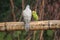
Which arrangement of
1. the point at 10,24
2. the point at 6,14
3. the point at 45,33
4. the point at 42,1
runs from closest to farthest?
the point at 10,24, the point at 42,1, the point at 45,33, the point at 6,14

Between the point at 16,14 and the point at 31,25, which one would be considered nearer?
the point at 31,25

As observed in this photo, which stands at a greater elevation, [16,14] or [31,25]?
[31,25]

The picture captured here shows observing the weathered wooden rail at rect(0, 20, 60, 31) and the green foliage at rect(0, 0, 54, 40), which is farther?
the green foliage at rect(0, 0, 54, 40)

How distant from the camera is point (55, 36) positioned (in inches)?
186

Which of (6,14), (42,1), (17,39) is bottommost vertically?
(17,39)

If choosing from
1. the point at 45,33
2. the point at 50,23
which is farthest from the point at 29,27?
the point at 45,33

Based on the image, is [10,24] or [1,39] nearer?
[10,24]

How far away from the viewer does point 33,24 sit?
9.92 feet

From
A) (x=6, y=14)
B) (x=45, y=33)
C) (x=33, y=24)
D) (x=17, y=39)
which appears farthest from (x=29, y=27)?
(x=6, y=14)

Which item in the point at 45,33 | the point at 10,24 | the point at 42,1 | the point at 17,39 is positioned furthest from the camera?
the point at 45,33

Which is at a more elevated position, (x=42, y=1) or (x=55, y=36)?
(x=42, y=1)

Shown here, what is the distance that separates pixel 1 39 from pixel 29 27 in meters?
1.56

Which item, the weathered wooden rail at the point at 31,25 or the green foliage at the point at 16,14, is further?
the green foliage at the point at 16,14

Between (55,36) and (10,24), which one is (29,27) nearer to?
(10,24)
